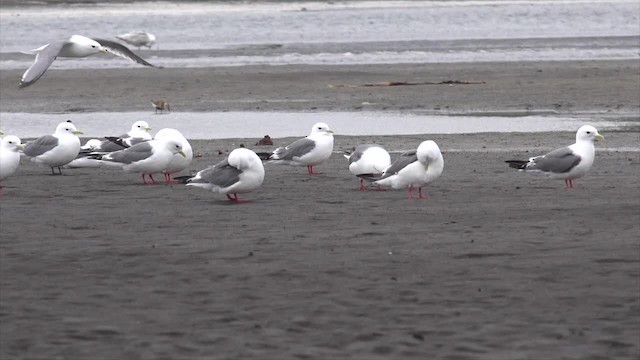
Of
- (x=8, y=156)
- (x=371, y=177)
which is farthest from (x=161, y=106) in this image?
(x=371, y=177)

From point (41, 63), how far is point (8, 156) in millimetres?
4116


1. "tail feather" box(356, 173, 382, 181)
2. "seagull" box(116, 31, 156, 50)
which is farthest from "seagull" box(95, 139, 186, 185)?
"seagull" box(116, 31, 156, 50)

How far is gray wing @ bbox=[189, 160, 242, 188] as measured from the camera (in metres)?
12.6

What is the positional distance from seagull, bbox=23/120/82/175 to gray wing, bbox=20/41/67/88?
1.83 m

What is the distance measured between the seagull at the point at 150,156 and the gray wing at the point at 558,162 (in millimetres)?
3738

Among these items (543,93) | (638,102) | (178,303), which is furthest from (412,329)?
(543,93)

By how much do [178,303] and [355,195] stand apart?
4.79m

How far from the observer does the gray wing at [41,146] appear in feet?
49.4

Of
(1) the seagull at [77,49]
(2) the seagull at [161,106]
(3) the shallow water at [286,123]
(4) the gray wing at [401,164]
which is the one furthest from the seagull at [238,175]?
(2) the seagull at [161,106]

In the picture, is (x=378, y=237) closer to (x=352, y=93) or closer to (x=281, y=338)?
(x=281, y=338)

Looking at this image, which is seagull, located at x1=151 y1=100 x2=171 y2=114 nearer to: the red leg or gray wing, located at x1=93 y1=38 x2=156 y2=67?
gray wing, located at x1=93 y1=38 x2=156 y2=67

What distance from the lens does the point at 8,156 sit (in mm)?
13586

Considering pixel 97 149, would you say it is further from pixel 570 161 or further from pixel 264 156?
pixel 570 161

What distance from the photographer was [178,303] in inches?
342
